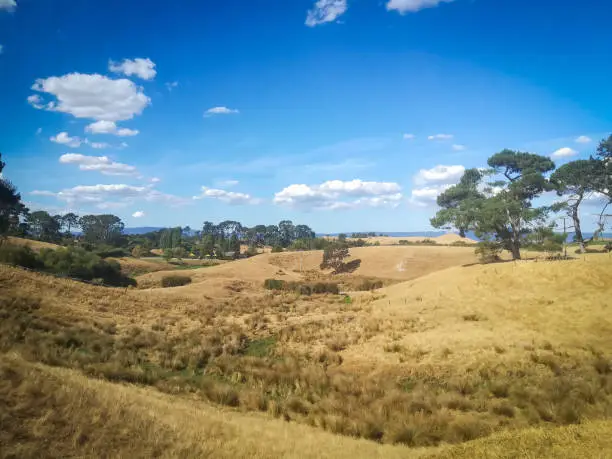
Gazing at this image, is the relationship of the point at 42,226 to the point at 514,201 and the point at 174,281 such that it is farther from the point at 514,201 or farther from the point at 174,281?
the point at 514,201

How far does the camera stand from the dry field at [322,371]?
4942mm

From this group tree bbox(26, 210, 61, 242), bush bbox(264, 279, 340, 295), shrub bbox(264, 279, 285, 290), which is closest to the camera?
bush bbox(264, 279, 340, 295)

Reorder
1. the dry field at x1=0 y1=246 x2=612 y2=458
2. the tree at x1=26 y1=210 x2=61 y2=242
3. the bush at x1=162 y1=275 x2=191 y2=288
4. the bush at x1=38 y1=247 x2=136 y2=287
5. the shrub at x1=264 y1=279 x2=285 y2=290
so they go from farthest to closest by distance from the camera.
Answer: the tree at x1=26 y1=210 x2=61 y2=242 → the shrub at x1=264 y1=279 x2=285 y2=290 → the bush at x1=162 y1=275 x2=191 y2=288 → the bush at x1=38 y1=247 x2=136 y2=287 → the dry field at x1=0 y1=246 x2=612 y2=458

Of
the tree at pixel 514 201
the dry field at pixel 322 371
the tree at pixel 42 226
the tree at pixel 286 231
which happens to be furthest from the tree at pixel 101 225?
the tree at pixel 514 201

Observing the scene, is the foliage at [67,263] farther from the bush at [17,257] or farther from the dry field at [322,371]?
the dry field at [322,371]

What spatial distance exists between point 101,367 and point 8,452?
573 centimetres

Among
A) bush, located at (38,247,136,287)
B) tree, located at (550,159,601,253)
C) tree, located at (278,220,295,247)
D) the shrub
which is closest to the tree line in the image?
tree, located at (550,159,601,253)

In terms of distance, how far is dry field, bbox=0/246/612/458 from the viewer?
16.2ft

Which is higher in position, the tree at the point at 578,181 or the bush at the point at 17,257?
the tree at the point at 578,181

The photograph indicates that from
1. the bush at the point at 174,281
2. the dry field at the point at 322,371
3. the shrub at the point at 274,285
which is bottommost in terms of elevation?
the shrub at the point at 274,285

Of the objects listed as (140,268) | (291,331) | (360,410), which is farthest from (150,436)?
(140,268)

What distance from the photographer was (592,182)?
31547 mm

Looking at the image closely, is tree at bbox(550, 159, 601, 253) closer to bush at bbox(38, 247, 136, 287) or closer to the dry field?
the dry field

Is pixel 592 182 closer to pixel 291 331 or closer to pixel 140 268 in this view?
pixel 291 331
